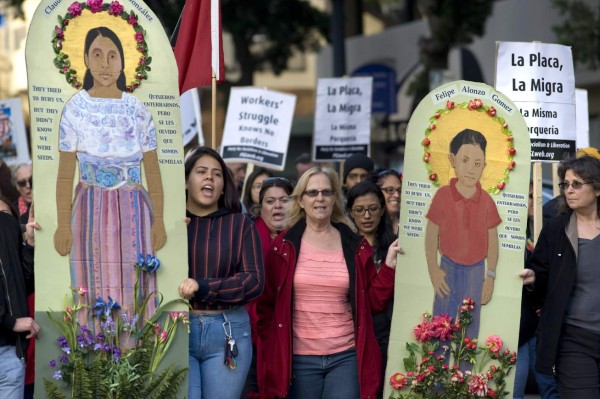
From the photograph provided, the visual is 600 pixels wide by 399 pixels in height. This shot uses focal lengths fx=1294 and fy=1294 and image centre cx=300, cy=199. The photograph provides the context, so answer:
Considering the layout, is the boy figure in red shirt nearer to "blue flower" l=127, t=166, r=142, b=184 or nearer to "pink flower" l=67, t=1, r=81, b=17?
"blue flower" l=127, t=166, r=142, b=184

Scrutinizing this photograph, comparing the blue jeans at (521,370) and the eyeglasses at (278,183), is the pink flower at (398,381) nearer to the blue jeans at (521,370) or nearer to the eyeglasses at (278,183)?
the blue jeans at (521,370)

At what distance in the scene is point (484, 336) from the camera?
23.2 ft

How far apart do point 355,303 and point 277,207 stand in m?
1.66

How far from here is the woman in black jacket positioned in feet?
21.1

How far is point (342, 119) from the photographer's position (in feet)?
41.9

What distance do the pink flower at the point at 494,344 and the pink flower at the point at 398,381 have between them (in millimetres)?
490

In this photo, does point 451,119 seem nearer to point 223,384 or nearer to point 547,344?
point 547,344

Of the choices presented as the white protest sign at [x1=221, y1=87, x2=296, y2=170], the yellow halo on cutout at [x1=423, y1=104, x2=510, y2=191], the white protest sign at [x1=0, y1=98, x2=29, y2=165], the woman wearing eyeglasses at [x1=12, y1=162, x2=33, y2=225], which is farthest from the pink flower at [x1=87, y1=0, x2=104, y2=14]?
the white protest sign at [x1=0, y1=98, x2=29, y2=165]

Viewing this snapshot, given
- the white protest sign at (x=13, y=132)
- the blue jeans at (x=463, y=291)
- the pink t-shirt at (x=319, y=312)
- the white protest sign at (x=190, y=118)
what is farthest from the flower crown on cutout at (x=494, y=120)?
the white protest sign at (x=13, y=132)

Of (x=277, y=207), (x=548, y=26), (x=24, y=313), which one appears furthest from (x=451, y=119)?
(x=548, y=26)

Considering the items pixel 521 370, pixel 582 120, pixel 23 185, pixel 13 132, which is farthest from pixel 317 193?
pixel 13 132

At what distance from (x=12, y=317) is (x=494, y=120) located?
2.82 m

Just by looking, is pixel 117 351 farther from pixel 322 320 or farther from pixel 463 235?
pixel 463 235

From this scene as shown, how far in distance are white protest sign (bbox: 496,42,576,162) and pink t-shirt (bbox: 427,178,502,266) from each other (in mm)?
1465
